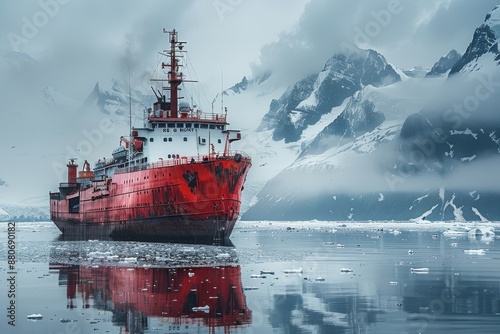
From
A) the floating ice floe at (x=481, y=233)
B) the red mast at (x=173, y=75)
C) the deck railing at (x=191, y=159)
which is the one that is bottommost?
the floating ice floe at (x=481, y=233)

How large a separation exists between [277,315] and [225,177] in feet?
118

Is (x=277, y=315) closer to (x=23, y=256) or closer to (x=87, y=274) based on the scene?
(x=87, y=274)

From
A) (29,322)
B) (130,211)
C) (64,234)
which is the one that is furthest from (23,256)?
(64,234)

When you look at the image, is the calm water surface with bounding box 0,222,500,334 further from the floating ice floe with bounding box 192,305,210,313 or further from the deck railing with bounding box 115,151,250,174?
the deck railing with bounding box 115,151,250,174

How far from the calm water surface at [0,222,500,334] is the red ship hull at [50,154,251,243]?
14.7 metres

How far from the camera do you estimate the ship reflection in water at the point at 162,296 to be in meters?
21.2

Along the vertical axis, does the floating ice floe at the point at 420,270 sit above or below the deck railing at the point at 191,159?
below

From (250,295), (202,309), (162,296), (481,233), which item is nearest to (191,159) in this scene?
(250,295)

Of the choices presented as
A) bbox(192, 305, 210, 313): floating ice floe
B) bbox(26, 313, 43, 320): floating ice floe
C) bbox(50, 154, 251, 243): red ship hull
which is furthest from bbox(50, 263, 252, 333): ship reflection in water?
bbox(50, 154, 251, 243): red ship hull

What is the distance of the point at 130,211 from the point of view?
66750 mm

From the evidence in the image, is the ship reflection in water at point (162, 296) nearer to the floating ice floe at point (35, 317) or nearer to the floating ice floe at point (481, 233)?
the floating ice floe at point (35, 317)

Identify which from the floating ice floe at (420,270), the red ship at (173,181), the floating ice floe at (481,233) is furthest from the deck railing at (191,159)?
the floating ice floe at (481,233)

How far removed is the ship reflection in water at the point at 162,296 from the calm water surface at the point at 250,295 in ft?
0.12

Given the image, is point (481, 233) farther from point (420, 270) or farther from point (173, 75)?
point (420, 270)
